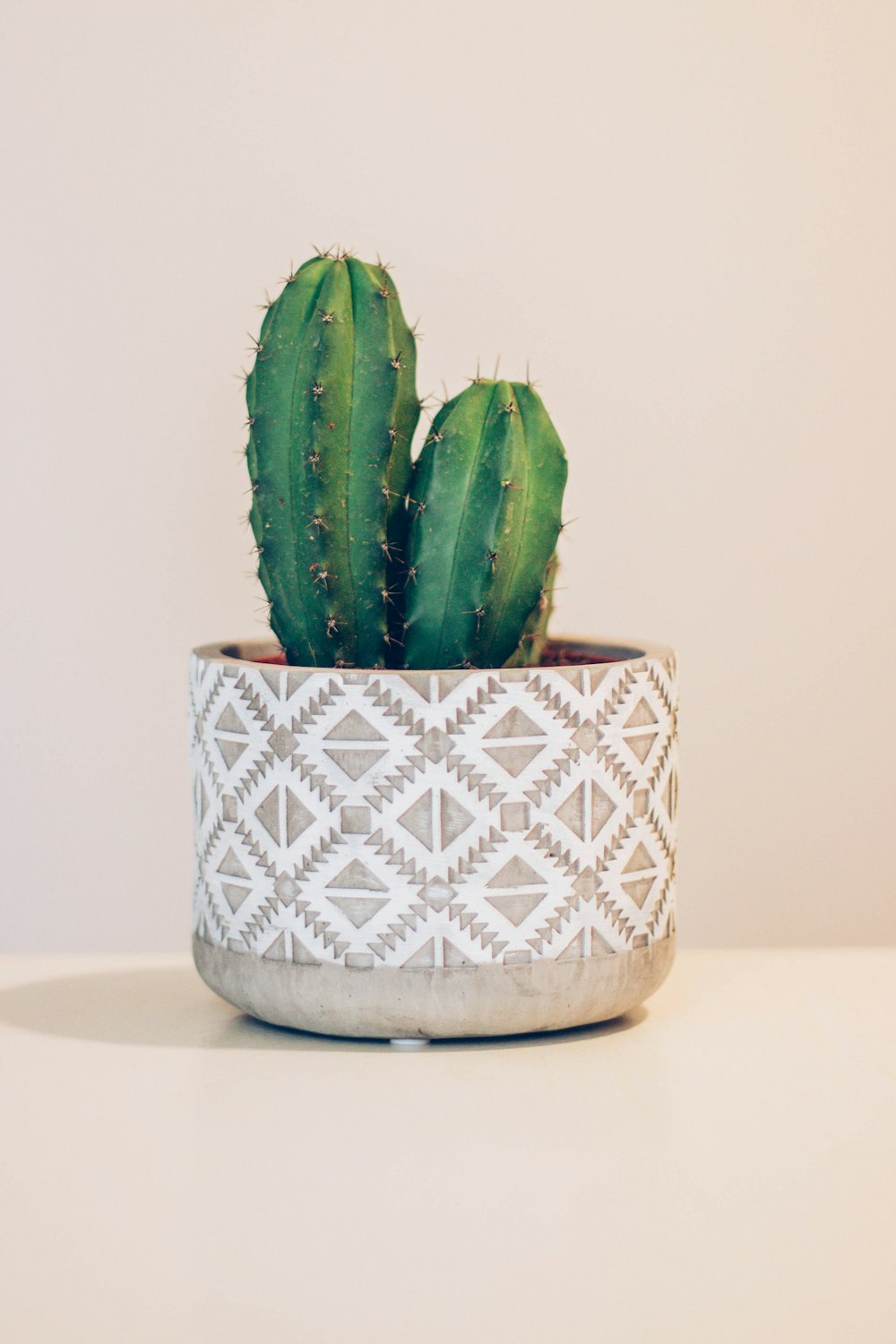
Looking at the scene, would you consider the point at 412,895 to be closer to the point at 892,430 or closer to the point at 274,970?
the point at 274,970

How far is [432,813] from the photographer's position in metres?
0.67

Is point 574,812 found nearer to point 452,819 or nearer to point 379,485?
point 452,819

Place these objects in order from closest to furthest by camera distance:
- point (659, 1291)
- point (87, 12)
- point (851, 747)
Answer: point (659, 1291) < point (87, 12) < point (851, 747)

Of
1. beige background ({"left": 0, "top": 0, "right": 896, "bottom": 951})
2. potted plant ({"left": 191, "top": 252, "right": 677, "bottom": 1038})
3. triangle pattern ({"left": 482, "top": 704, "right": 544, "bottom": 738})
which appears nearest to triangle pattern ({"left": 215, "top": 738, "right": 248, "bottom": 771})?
potted plant ({"left": 191, "top": 252, "right": 677, "bottom": 1038})

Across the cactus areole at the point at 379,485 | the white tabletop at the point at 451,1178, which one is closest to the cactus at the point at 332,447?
the cactus areole at the point at 379,485

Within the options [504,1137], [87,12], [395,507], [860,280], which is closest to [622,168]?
[860,280]

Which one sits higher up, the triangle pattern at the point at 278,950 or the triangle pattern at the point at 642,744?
the triangle pattern at the point at 642,744

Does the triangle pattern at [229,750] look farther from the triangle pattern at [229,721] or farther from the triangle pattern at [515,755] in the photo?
the triangle pattern at [515,755]

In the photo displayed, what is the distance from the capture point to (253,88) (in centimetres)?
120

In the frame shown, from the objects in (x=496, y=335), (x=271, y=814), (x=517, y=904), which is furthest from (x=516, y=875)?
(x=496, y=335)

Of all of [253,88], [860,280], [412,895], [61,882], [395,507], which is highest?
[253,88]

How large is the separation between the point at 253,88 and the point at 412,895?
775 millimetres

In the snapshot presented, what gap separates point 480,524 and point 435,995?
0.21 m

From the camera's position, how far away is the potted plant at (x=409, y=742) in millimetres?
677
